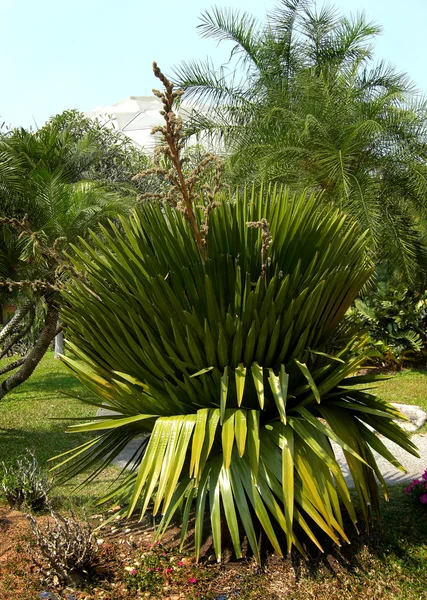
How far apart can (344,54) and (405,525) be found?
951cm

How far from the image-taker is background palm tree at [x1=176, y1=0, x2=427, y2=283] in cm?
943

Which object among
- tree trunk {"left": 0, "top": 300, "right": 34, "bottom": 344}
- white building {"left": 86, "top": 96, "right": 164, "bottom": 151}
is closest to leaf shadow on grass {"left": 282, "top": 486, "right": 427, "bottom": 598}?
tree trunk {"left": 0, "top": 300, "right": 34, "bottom": 344}

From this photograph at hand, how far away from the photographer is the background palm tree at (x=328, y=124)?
30.9ft

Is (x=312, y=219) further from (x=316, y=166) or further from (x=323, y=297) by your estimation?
(x=316, y=166)

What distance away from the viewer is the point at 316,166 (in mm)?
9984

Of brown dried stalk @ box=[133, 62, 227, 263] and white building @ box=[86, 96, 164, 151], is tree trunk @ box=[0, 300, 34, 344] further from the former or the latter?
white building @ box=[86, 96, 164, 151]

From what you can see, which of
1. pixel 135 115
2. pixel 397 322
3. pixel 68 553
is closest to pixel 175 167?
pixel 68 553

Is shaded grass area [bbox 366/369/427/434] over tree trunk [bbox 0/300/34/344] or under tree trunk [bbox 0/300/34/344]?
under

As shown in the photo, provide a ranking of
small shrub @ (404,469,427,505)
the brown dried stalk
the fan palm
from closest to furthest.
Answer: the brown dried stalk < the fan palm < small shrub @ (404,469,427,505)

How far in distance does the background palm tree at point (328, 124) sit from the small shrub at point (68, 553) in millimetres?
6180

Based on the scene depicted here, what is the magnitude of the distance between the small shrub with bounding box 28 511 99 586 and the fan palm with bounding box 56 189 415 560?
39 cm

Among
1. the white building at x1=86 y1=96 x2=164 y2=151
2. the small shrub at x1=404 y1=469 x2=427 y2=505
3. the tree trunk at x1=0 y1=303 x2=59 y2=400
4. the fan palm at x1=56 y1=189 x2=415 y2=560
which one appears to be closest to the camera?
the fan palm at x1=56 y1=189 x2=415 y2=560

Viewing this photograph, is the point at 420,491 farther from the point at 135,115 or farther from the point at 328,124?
the point at 135,115

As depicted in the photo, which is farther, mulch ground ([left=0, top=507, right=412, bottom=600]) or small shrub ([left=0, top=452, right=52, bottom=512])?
small shrub ([left=0, top=452, right=52, bottom=512])
